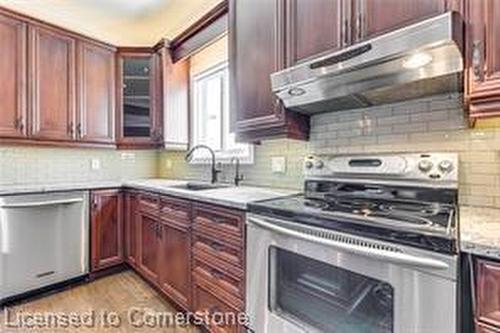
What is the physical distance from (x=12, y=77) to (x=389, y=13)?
2815mm

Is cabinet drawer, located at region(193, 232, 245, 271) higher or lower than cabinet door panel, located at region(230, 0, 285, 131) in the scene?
lower

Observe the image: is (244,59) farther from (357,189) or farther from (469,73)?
(469,73)

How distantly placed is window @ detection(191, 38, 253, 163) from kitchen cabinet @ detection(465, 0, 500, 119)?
1.78 meters

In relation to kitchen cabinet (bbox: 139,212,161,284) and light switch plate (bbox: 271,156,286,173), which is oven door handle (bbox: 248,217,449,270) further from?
kitchen cabinet (bbox: 139,212,161,284)

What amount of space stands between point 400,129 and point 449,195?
393 mm

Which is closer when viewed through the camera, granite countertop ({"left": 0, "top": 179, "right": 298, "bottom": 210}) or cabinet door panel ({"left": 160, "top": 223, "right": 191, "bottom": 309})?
granite countertop ({"left": 0, "top": 179, "right": 298, "bottom": 210})

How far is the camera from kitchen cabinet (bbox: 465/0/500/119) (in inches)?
42.8

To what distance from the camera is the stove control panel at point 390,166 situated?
4.66 feet

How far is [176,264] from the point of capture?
2.22 metres

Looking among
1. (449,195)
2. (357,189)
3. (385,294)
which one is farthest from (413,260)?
(357,189)

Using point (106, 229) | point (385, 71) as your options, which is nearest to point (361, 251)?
point (385, 71)

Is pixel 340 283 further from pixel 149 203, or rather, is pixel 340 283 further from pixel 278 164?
pixel 149 203

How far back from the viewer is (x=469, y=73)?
1.15 m

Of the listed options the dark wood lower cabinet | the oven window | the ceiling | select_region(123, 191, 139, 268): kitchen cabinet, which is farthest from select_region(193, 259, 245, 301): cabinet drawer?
the ceiling
